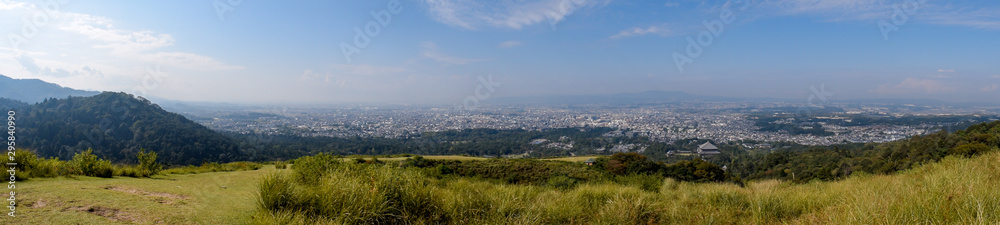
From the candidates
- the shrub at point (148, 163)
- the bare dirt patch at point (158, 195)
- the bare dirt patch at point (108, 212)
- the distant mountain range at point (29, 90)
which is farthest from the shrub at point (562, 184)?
the distant mountain range at point (29, 90)

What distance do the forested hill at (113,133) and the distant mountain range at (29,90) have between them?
39840 mm

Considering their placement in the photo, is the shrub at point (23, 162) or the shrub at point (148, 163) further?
the shrub at point (148, 163)

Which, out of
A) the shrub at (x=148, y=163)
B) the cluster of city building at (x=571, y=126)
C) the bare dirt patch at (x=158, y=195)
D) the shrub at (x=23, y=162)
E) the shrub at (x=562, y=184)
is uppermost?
the shrub at (x=23, y=162)

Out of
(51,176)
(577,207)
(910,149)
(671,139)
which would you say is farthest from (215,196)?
(671,139)

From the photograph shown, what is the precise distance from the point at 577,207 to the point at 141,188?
630 centimetres

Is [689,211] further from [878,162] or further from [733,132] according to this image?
[733,132]

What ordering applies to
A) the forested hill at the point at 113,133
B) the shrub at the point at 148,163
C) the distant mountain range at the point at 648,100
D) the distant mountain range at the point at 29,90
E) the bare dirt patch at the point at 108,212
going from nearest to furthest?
the bare dirt patch at the point at 108,212 < the shrub at the point at 148,163 < the forested hill at the point at 113,133 < the distant mountain range at the point at 29,90 < the distant mountain range at the point at 648,100

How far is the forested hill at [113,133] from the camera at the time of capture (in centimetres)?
2905

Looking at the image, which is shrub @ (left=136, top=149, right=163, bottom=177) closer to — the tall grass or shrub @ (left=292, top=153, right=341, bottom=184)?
shrub @ (left=292, top=153, right=341, bottom=184)

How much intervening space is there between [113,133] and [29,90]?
196 feet

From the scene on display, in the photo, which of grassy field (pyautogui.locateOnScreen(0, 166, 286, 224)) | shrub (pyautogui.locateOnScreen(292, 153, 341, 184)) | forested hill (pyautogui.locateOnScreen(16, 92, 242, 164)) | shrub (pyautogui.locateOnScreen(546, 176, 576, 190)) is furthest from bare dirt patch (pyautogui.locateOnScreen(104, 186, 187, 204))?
forested hill (pyautogui.locateOnScreen(16, 92, 242, 164))

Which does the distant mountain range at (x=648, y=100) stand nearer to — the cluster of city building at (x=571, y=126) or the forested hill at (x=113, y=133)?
the cluster of city building at (x=571, y=126)

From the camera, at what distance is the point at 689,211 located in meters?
5.50

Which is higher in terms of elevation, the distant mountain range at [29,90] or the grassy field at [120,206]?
the distant mountain range at [29,90]
